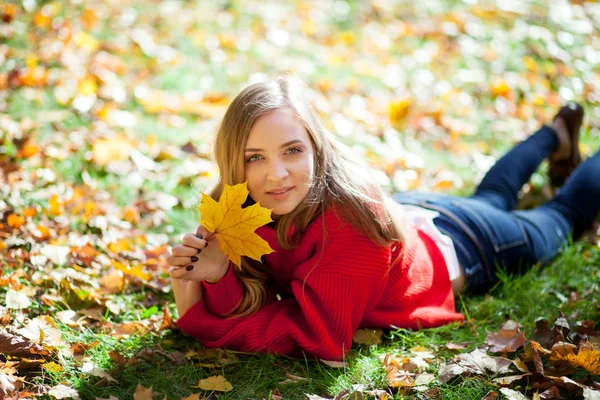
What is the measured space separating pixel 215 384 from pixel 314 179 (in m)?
0.84

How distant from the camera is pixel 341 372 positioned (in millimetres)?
2410

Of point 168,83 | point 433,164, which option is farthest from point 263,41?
point 433,164

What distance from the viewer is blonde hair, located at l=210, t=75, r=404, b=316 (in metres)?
2.40

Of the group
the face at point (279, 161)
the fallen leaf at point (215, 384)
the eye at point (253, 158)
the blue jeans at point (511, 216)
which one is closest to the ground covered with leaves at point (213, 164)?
the fallen leaf at point (215, 384)

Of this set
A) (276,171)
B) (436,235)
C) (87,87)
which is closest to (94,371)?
(276,171)

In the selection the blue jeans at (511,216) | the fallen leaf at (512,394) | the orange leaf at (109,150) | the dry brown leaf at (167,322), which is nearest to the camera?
the fallen leaf at (512,394)

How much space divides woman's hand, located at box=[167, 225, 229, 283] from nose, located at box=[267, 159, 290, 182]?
339 millimetres

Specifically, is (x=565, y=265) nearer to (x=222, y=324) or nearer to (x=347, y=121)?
(x=222, y=324)

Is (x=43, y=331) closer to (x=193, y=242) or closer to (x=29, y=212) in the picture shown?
(x=193, y=242)

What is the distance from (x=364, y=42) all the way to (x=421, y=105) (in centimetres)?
141

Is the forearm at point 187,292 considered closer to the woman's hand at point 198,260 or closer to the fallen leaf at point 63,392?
the woman's hand at point 198,260

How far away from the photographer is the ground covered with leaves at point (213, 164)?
2.31 meters

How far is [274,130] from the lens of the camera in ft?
7.68

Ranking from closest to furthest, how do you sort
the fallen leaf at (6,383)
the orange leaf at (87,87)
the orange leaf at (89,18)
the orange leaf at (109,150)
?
the fallen leaf at (6,383)
the orange leaf at (109,150)
the orange leaf at (87,87)
the orange leaf at (89,18)
